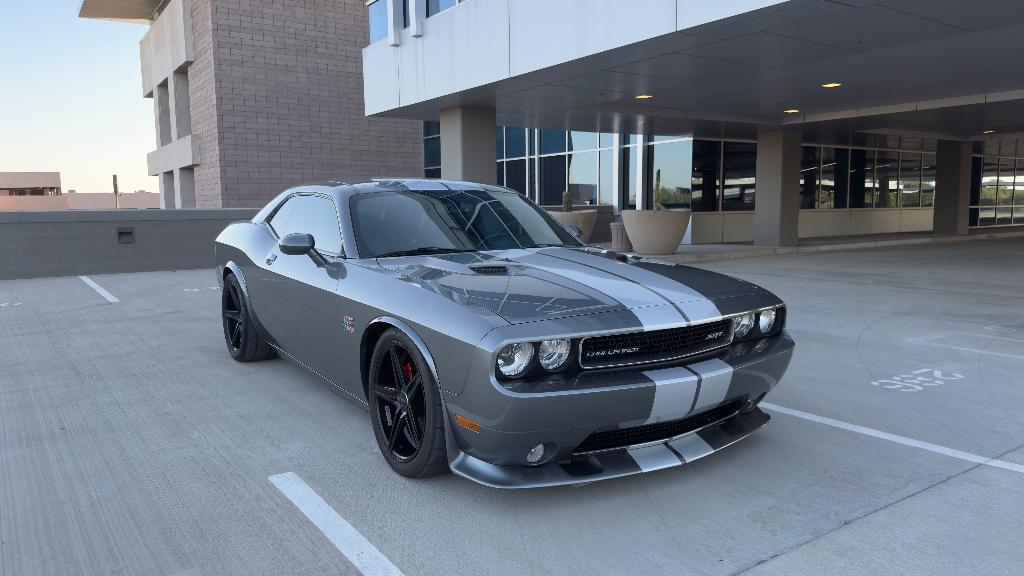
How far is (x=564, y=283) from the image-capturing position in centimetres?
346

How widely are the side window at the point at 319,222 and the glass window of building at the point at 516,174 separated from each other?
22.4 m

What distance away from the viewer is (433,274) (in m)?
3.60

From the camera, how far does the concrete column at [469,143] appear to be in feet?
46.1

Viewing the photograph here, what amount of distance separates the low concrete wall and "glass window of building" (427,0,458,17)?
6168mm

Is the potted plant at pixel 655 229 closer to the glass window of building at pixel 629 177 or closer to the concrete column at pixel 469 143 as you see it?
the concrete column at pixel 469 143

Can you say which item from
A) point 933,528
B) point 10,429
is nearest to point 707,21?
point 933,528

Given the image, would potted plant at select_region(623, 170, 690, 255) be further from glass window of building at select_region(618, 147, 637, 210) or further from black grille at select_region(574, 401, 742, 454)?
black grille at select_region(574, 401, 742, 454)

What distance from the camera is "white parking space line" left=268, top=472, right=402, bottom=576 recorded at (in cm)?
268

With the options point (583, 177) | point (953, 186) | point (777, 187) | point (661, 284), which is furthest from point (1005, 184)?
point (661, 284)

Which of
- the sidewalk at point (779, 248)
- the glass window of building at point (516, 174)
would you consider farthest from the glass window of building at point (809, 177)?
the glass window of building at point (516, 174)

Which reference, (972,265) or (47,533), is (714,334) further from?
(972,265)

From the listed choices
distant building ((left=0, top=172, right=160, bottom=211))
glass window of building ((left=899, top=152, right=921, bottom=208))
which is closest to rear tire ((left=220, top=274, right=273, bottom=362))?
glass window of building ((left=899, top=152, right=921, bottom=208))

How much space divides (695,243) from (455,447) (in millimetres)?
18434

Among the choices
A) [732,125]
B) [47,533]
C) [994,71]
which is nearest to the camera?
[47,533]
